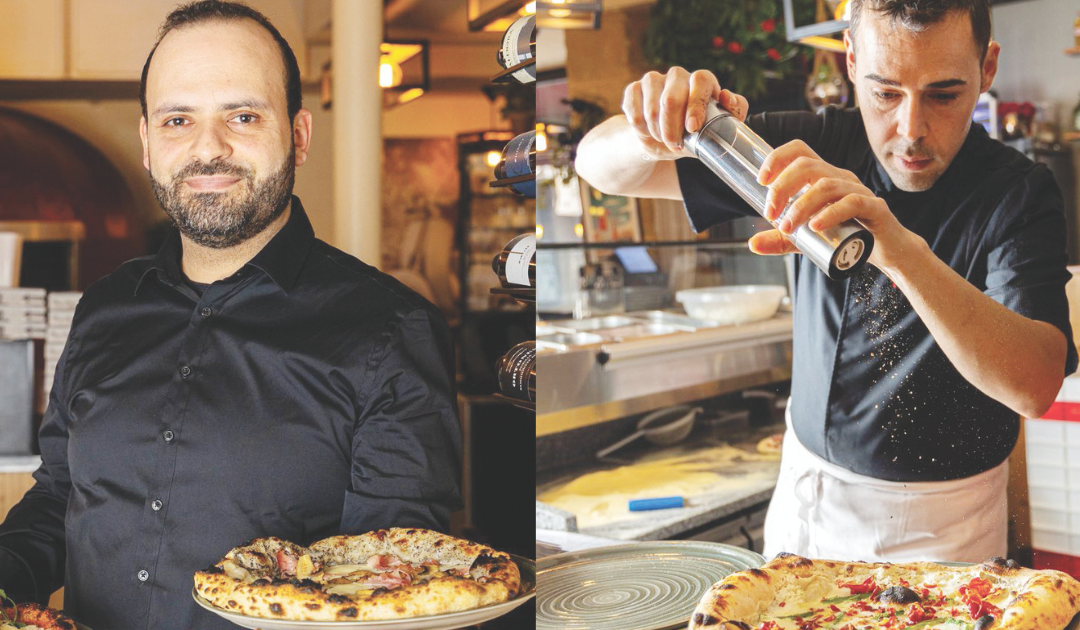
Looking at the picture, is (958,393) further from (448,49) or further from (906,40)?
(448,49)

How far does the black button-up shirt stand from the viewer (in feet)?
4.22

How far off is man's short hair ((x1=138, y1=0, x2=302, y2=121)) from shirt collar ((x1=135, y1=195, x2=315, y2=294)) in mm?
167

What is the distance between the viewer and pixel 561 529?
1.12 metres

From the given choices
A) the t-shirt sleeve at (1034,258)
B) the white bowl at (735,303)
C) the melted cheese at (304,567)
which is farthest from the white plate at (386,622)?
the white bowl at (735,303)

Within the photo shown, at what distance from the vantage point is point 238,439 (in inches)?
50.9

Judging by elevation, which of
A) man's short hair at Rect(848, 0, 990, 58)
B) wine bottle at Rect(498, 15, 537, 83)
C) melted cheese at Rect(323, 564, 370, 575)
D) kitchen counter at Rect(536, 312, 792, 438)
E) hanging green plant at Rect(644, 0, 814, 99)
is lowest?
melted cheese at Rect(323, 564, 370, 575)

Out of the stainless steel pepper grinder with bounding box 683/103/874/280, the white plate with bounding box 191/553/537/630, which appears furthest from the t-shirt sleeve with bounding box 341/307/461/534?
the stainless steel pepper grinder with bounding box 683/103/874/280

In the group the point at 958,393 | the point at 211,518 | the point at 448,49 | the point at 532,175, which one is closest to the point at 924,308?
the point at 958,393

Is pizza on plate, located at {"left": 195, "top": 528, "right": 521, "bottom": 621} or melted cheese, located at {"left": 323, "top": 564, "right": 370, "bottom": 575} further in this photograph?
melted cheese, located at {"left": 323, "top": 564, "right": 370, "bottom": 575}

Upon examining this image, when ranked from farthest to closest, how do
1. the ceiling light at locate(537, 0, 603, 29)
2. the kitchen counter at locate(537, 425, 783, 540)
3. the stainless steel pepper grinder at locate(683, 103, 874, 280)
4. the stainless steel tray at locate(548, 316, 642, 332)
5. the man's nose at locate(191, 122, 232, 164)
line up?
the stainless steel tray at locate(548, 316, 642, 332) → the man's nose at locate(191, 122, 232, 164) → the kitchen counter at locate(537, 425, 783, 540) → the ceiling light at locate(537, 0, 603, 29) → the stainless steel pepper grinder at locate(683, 103, 874, 280)

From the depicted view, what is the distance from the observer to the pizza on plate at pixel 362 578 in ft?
2.93

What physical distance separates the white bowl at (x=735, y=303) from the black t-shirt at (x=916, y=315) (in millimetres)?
450

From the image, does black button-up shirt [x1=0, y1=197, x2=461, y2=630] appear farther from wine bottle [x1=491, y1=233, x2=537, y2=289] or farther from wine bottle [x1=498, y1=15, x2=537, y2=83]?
wine bottle [x1=498, y1=15, x2=537, y2=83]

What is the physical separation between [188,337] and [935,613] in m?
1.03
